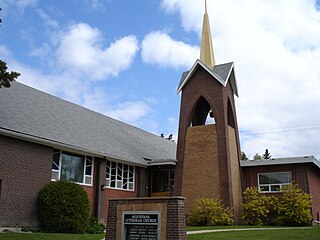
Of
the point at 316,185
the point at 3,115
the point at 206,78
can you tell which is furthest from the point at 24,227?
the point at 316,185

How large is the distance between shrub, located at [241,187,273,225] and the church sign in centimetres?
1416

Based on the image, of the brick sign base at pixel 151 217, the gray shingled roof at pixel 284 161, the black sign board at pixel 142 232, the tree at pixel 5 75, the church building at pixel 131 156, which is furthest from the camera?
the gray shingled roof at pixel 284 161

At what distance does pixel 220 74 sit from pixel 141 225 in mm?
17358

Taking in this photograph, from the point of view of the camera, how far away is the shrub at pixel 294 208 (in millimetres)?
23562

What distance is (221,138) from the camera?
2600cm

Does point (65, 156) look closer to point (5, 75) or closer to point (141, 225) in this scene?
point (5, 75)

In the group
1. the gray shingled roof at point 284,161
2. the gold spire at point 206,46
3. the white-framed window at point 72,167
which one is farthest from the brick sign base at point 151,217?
the gold spire at point 206,46

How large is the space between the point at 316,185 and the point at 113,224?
789 inches

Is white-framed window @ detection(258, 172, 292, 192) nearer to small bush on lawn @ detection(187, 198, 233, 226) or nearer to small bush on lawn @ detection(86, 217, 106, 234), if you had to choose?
small bush on lawn @ detection(187, 198, 233, 226)

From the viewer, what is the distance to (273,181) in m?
26.5

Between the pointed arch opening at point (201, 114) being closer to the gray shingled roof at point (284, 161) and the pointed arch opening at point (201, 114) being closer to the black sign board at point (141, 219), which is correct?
the gray shingled roof at point (284, 161)

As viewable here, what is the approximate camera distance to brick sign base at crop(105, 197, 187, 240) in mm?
11766

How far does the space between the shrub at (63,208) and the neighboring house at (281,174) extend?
Answer: 1174 centimetres

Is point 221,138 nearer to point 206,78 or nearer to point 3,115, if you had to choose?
point 206,78
